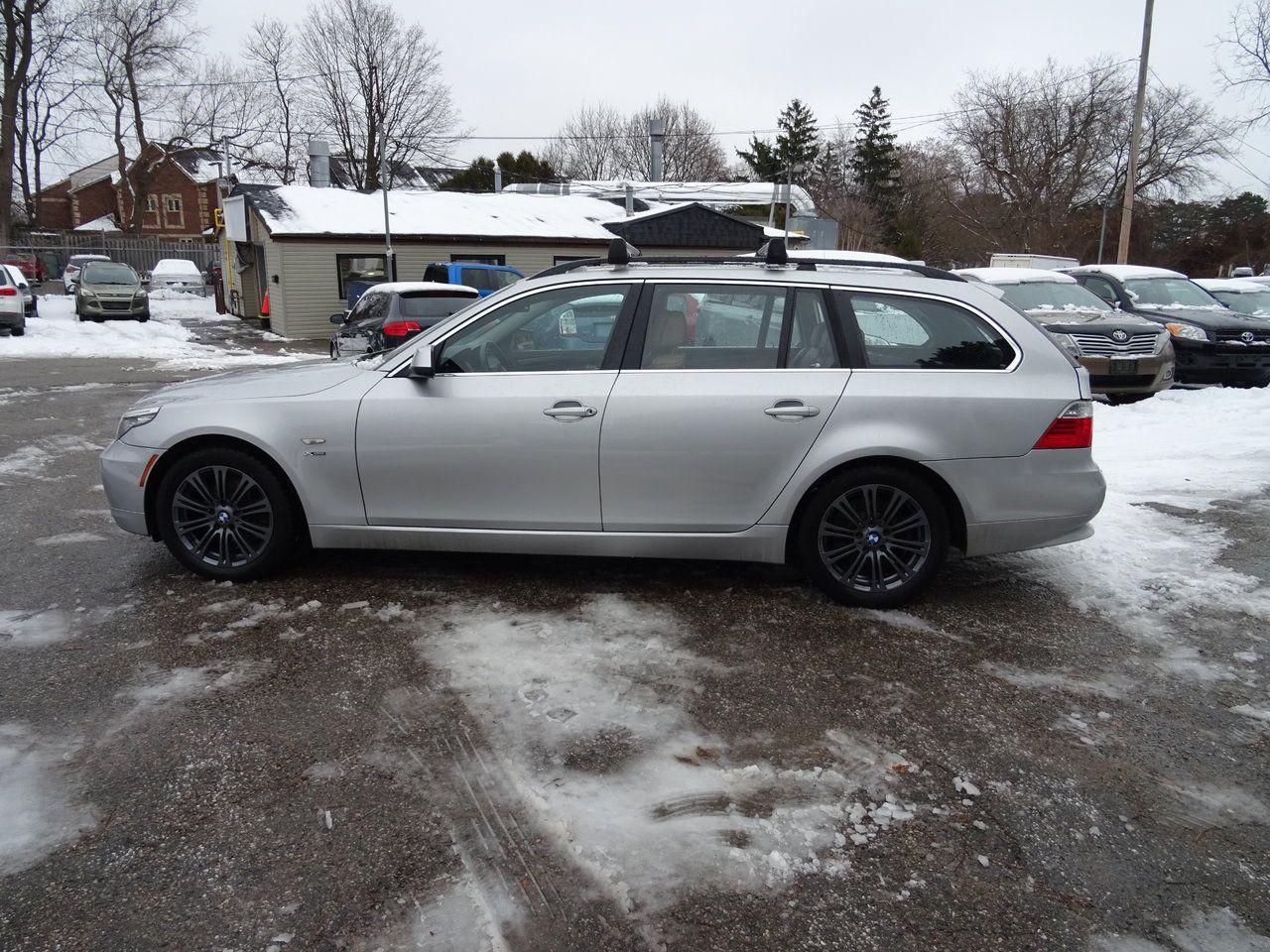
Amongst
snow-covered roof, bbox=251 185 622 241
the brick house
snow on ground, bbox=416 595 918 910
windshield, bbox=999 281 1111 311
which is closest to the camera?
snow on ground, bbox=416 595 918 910

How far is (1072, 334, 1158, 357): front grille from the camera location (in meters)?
11.0

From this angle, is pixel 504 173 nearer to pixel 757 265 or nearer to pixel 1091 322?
pixel 1091 322

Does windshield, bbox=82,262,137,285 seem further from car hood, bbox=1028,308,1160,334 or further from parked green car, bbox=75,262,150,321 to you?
car hood, bbox=1028,308,1160,334

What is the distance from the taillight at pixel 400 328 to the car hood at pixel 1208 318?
10.3 m

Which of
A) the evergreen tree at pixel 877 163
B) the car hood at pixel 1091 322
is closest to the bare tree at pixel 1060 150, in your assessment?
the evergreen tree at pixel 877 163

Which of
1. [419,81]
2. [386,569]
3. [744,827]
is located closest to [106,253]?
[419,81]

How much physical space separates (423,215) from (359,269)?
274 cm

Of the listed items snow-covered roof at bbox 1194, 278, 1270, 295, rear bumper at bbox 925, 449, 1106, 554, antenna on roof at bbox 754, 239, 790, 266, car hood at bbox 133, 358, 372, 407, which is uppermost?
snow-covered roof at bbox 1194, 278, 1270, 295

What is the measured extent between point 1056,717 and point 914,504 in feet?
4.18

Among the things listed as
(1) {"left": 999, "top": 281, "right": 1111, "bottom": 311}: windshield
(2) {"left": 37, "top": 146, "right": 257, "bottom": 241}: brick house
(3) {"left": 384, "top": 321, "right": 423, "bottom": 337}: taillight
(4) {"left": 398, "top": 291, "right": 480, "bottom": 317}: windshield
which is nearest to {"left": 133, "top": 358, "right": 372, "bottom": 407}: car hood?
(3) {"left": 384, "top": 321, "right": 423, "bottom": 337}: taillight

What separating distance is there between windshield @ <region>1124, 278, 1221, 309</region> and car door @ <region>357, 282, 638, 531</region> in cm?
1194

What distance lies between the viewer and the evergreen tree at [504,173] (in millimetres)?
54812

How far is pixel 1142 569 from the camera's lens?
17.4 feet

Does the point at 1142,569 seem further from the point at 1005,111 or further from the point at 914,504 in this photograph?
the point at 1005,111
